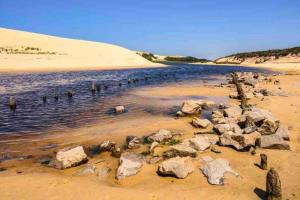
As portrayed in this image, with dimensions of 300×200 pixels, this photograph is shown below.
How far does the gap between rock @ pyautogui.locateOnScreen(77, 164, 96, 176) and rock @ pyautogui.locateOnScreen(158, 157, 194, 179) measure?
89.3 inches

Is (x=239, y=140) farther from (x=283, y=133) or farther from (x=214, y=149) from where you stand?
(x=283, y=133)

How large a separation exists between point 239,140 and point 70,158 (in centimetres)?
618

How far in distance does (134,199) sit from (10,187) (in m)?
3.57

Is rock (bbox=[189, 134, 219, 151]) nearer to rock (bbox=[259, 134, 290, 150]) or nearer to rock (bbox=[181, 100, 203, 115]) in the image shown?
rock (bbox=[259, 134, 290, 150])

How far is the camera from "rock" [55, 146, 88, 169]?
10086 millimetres

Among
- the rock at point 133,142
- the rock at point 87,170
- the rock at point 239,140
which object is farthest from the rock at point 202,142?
the rock at point 87,170

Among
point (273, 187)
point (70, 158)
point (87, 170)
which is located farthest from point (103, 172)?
point (273, 187)

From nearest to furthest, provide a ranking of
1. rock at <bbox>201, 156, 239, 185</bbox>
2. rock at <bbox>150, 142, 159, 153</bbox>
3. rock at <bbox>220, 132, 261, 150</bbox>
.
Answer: rock at <bbox>201, 156, 239, 185</bbox> → rock at <bbox>220, 132, 261, 150</bbox> → rock at <bbox>150, 142, 159, 153</bbox>

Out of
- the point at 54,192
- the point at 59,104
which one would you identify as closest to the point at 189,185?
the point at 54,192

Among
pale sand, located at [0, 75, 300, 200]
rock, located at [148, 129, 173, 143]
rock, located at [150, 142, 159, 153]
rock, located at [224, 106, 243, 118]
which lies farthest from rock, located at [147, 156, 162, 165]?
rock, located at [224, 106, 243, 118]

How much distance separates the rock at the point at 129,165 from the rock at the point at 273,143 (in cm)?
464

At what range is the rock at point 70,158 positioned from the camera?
10.1 meters

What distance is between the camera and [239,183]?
859 centimetres

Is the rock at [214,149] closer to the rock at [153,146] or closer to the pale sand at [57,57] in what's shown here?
the rock at [153,146]
